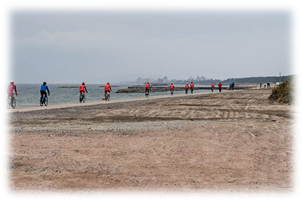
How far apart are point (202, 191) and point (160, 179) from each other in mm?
1013

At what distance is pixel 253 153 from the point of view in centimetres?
921

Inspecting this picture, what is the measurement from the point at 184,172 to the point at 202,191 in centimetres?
137

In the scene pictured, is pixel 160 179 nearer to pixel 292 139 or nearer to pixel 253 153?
pixel 253 153

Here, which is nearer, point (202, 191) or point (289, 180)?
point (202, 191)

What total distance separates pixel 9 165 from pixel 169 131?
5731 millimetres

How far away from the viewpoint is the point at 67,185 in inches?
253

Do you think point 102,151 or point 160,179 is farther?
point 102,151

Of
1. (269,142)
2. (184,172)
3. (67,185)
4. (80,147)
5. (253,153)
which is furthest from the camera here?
(269,142)

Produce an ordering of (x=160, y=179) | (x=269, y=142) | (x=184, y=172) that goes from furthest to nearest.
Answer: (x=269, y=142) → (x=184, y=172) → (x=160, y=179)

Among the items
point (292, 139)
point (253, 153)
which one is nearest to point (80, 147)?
point (253, 153)

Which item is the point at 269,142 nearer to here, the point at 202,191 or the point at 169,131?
the point at 169,131
